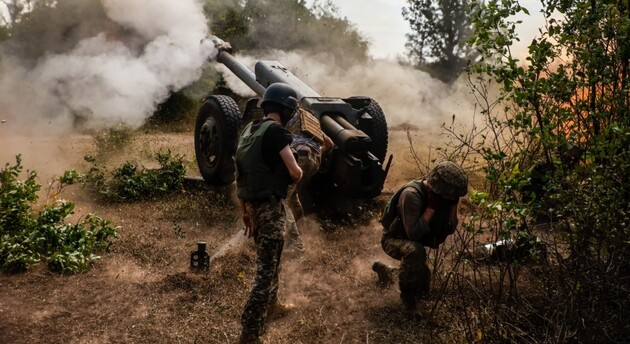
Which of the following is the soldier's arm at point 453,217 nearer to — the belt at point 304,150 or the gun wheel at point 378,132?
the belt at point 304,150

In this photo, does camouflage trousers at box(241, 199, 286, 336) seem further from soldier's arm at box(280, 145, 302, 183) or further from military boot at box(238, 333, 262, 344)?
soldier's arm at box(280, 145, 302, 183)

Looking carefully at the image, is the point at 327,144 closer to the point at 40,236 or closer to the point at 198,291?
the point at 198,291

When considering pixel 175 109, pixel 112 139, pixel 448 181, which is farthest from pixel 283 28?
pixel 448 181

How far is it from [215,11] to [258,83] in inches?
458

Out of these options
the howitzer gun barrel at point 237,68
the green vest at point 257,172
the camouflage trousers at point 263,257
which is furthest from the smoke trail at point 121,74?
the camouflage trousers at point 263,257

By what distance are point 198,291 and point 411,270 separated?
184 cm

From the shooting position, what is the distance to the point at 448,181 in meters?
4.43

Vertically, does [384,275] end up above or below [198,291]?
above

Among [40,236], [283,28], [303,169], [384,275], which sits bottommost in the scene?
[384,275]

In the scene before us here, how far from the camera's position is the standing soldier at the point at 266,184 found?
411 cm

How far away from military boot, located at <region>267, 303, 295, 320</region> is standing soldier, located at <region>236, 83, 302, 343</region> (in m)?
0.35

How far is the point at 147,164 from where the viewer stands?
997 centimetres

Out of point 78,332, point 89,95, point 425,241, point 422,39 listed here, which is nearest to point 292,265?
point 425,241

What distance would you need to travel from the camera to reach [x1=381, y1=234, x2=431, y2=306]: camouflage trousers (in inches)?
182
